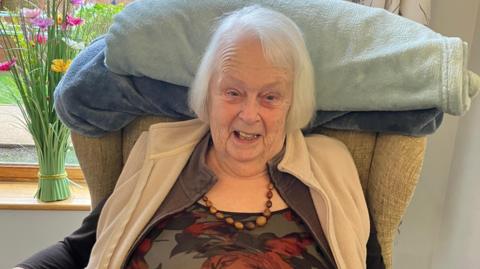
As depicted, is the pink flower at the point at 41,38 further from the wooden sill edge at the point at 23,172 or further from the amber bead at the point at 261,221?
the amber bead at the point at 261,221

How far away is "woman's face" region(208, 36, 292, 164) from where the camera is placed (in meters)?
1.06

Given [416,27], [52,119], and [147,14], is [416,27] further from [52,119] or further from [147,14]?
[52,119]

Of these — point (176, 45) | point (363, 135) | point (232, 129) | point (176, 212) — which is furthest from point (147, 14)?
point (363, 135)

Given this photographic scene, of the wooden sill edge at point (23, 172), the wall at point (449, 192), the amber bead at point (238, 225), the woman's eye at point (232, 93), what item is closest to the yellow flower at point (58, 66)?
the wooden sill edge at point (23, 172)

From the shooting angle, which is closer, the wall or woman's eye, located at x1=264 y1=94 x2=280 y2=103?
woman's eye, located at x1=264 y1=94 x2=280 y2=103

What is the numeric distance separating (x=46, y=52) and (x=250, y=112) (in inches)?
35.6

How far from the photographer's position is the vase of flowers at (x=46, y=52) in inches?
64.4

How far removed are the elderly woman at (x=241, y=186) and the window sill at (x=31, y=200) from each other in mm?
608

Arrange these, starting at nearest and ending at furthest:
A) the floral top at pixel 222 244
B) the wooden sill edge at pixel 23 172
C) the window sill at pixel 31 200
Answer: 1. the floral top at pixel 222 244
2. the window sill at pixel 31 200
3. the wooden sill edge at pixel 23 172

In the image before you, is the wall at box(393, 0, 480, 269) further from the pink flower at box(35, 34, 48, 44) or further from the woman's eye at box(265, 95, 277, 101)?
the pink flower at box(35, 34, 48, 44)

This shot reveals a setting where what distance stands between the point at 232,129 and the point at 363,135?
0.35 meters

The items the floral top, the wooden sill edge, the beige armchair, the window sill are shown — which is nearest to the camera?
the floral top

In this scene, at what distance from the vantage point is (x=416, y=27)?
116 centimetres

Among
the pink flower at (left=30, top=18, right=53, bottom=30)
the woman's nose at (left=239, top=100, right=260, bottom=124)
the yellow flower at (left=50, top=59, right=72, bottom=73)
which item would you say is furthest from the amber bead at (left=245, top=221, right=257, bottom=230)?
the pink flower at (left=30, top=18, right=53, bottom=30)
